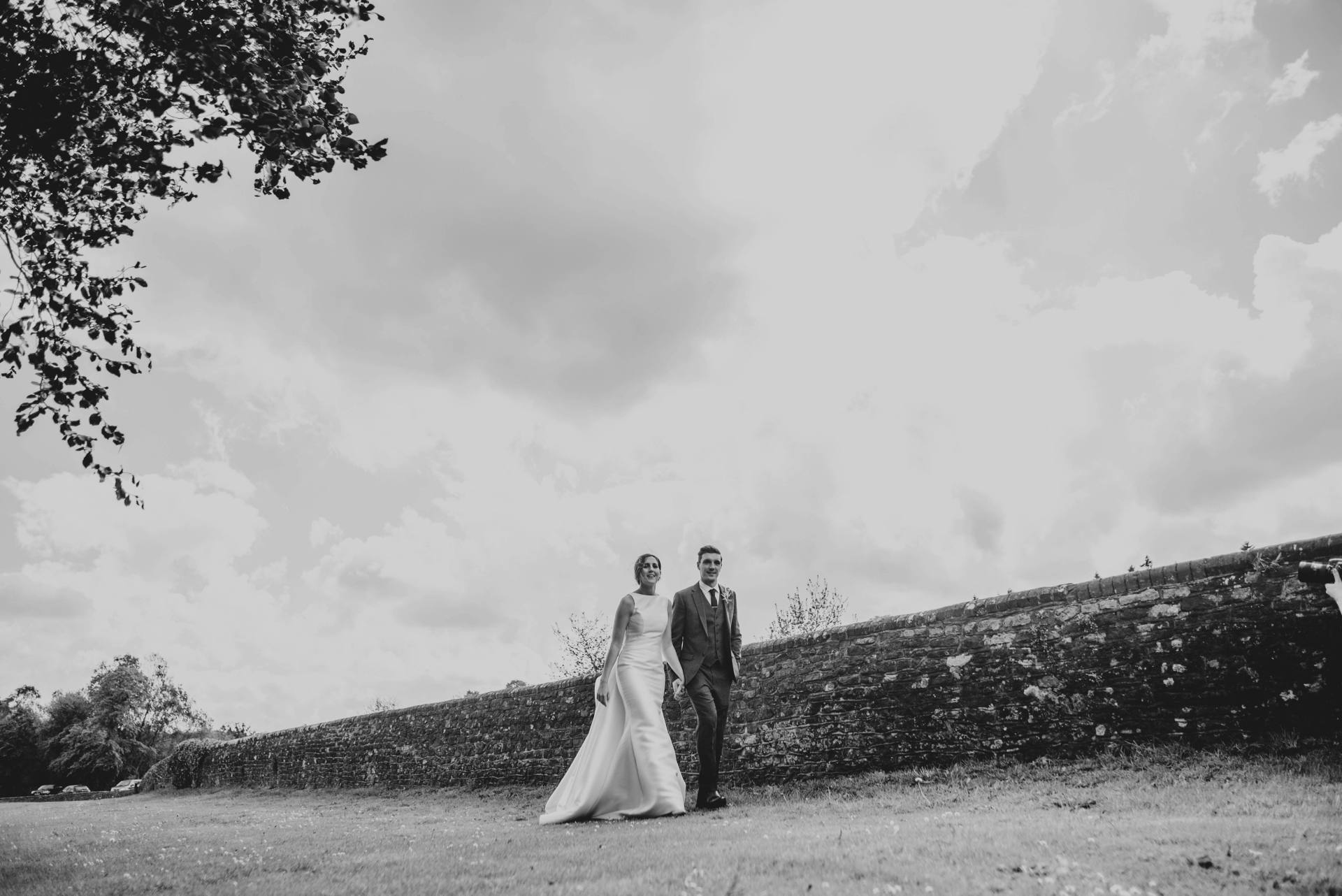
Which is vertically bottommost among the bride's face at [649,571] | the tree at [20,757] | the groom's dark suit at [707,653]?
the tree at [20,757]

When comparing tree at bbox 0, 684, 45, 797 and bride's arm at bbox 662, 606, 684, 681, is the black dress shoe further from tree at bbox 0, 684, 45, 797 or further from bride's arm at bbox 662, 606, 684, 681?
tree at bbox 0, 684, 45, 797

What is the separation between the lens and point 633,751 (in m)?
6.44

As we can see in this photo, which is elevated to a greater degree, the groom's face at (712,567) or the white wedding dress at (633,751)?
the groom's face at (712,567)

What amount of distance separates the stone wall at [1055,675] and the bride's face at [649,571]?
2.33 m

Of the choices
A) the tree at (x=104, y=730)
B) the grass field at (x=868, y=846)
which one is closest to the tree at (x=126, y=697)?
the tree at (x=104, y=730)

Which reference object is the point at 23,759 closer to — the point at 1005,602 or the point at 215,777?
the point at 215,777

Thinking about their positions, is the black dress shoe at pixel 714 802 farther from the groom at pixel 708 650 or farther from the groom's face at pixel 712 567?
the groom's face at pixel 712 567

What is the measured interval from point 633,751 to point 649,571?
1540 mm

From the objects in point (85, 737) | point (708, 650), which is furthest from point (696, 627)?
point (85, 737)

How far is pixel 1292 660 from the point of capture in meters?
5.55

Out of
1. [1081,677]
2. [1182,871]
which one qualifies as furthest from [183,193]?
[1081,677]

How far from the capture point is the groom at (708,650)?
6.56 metres

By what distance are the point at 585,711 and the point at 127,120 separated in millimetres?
8388

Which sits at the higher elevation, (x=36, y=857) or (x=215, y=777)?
(x=36, y=857)
